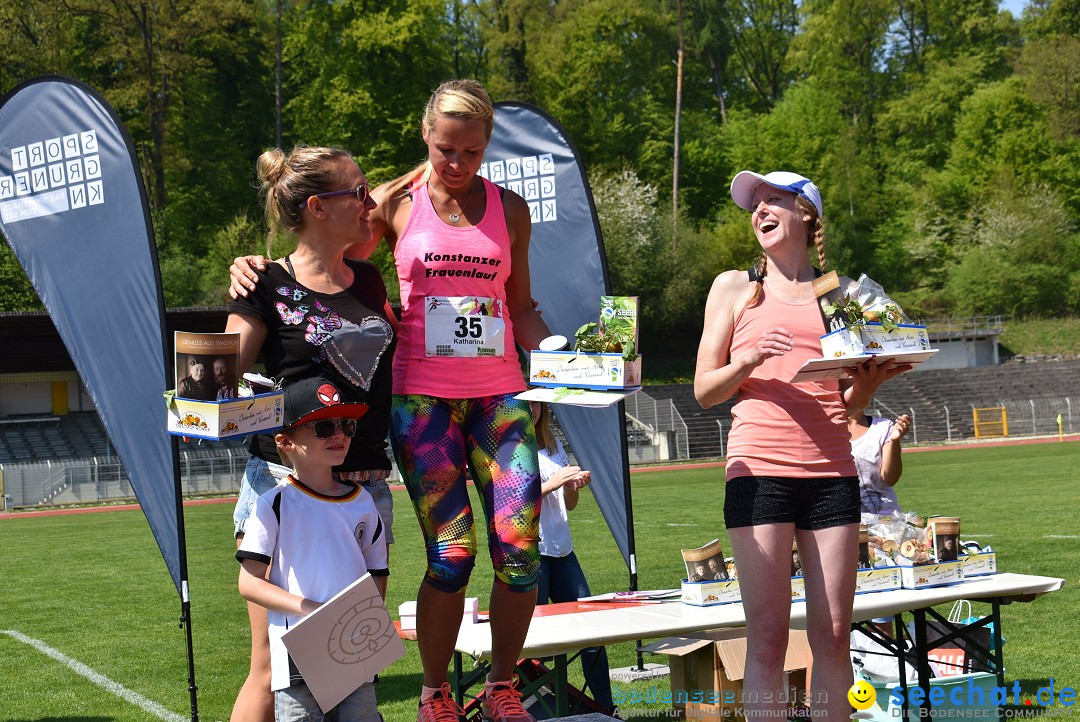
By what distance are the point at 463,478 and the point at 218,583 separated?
10927 mm

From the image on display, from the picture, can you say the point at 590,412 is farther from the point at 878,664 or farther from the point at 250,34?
the point at 250,34

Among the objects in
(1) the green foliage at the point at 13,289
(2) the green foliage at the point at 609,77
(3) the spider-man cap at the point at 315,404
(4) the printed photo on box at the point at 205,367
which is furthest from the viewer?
(2) the green foliage at the point at 609,77

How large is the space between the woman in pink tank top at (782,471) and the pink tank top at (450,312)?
30.8 inches

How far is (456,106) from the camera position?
4.19 m

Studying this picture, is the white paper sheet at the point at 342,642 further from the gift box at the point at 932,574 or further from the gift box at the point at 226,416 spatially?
the gift box at the point at 932,574

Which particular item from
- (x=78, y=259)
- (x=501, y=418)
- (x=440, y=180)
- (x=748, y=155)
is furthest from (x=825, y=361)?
(x=748, y=155)

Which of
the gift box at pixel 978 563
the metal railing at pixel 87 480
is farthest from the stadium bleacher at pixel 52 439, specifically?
the gift box at pixel 978 563

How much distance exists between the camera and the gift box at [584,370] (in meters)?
4.21

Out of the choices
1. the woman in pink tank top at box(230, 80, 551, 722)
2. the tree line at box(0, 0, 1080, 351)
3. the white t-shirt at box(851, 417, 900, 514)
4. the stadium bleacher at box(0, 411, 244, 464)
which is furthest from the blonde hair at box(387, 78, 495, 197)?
the tree line at box(0, 0, 1080, 351)

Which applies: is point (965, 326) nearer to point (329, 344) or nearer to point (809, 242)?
point (809, 242)

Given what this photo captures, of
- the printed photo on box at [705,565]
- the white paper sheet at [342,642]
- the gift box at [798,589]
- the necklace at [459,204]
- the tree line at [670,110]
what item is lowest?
the gift box at [798,589]

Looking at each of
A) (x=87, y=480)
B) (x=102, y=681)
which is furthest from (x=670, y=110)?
(x=102, y=681)

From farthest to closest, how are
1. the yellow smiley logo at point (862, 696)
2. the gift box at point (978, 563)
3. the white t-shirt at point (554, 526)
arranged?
the white t-shirt at point (554, 526)
the gift box at point (978, 563)
the yellow smiley logo at point (862, 696)

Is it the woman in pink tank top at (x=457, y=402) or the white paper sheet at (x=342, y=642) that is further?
the woman in pink tank top at (x=457, y=402)
